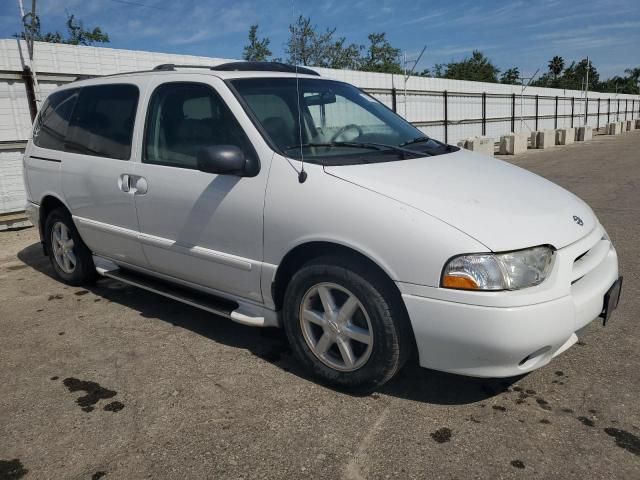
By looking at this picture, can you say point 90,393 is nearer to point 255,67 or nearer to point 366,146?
point 366,146

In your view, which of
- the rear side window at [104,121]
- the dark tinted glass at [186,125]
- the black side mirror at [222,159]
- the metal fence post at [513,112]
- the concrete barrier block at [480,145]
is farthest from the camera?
the metal fence post at [513,112]

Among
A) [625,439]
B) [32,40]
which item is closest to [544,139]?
[32,40]

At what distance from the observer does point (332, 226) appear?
2672 mm

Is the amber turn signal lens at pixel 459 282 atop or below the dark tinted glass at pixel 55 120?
below

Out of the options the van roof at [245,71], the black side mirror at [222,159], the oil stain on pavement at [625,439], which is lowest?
the oil stain on pavement at [625,439]

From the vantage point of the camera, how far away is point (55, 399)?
292 centimetres

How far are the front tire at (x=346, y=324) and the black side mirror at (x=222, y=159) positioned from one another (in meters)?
0.70

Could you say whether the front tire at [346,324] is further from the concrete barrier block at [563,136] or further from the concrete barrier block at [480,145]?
the concrete barrier block at [563,136]

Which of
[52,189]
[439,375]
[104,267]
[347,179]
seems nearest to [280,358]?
[439,375]

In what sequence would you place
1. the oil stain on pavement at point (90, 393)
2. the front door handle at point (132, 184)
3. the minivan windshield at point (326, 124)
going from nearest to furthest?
the oil stain on pavement at point (90, 393) < the minivan windshield at point (326, 124) < the front door handle at point (132, 184)

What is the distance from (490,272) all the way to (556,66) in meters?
118

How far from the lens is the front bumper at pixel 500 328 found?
2336 millimetres

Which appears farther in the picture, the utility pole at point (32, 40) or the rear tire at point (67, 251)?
the utility pole at point (32, 40)

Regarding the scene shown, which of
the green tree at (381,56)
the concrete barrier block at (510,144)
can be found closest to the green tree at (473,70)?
the green tree at (381,56)
